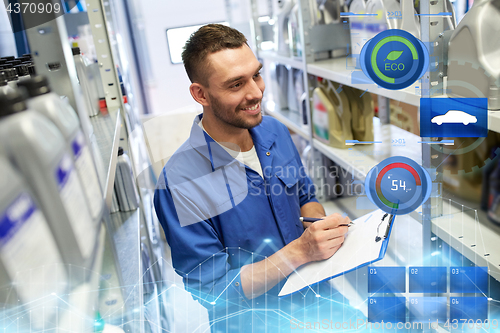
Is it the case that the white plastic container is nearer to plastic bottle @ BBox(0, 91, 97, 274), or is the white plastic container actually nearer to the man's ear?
the man's ear

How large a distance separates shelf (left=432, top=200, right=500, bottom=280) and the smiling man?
14.7 inches

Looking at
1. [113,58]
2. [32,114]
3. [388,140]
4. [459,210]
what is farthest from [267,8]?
[32,114]

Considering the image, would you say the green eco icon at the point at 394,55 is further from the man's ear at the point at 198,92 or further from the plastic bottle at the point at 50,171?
the plastic bottle at the point at 50,171

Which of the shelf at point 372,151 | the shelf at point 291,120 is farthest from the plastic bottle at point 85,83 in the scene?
the shelf at point 291,120

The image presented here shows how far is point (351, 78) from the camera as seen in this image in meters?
1.46

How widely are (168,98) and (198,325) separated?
2.88ft

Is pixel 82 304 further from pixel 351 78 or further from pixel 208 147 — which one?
pixel 351 78

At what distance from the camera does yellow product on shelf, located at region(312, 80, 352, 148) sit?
5.96 feet

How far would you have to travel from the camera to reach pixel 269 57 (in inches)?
96.0

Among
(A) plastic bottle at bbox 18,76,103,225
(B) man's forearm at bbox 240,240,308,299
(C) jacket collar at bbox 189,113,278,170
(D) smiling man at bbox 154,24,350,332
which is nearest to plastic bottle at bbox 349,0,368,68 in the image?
(D) smiling man at bbox 154,24,350,332

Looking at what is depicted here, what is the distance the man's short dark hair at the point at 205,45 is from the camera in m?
0.90

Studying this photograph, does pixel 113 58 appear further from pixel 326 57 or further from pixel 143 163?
pixel 326 57

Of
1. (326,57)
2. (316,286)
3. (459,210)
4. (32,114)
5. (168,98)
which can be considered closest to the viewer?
(32,114)

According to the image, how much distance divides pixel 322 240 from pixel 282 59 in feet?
5.27
